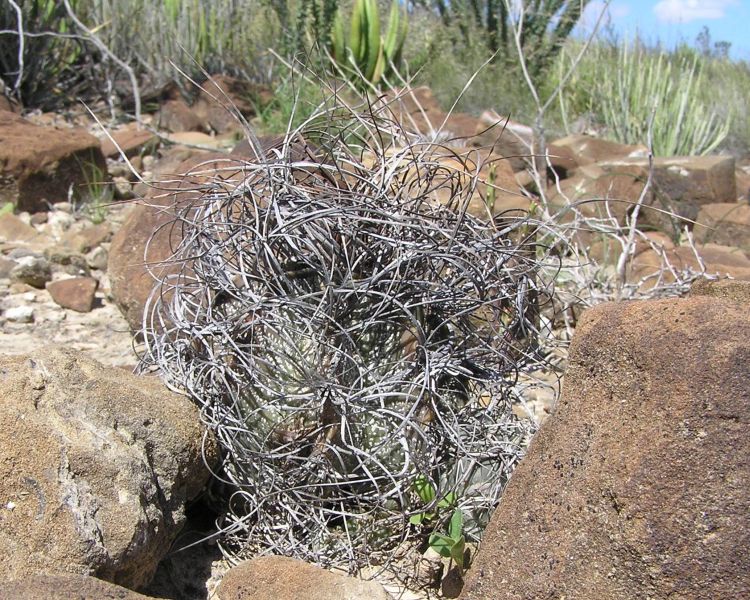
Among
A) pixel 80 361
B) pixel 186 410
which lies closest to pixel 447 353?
pixel 186 410

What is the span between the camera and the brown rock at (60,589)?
1.35 metres

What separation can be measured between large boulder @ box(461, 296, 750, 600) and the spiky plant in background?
46 centimetres

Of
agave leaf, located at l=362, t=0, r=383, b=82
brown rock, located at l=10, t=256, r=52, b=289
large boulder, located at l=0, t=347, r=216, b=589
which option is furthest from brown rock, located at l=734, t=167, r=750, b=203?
large boulder, located at l=0, t=347, r=216, b=589

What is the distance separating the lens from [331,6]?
841 centimetres

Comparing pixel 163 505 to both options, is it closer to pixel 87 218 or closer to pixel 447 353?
pixel 447 353

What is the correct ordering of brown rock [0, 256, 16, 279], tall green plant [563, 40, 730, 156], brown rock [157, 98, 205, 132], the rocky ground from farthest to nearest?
tall green plant [563, 40, 730, 156]
brown rock [157, 98, 205, 132]
brown rock [0, 256, 16, 279]
the rocky ground

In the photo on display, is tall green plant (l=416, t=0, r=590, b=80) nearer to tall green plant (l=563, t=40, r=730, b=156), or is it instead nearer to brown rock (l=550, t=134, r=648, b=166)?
tall green plant (l=563, t=40, r=730, b=156)

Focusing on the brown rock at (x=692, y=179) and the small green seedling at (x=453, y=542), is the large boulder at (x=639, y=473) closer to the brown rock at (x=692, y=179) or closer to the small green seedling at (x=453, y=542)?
the small green seedling at (x=453, y=542)

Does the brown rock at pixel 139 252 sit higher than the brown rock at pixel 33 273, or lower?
higher

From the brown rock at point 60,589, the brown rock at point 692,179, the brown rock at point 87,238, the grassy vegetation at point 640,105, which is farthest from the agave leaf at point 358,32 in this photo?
the brown rock at point 60,589

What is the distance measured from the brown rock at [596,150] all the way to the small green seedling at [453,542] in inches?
189

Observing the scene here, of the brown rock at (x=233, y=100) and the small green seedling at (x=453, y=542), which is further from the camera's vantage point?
the brown rock at (x=233, y=100)

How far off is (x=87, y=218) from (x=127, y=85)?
336 cm

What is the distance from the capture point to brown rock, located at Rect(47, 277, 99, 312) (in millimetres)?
3688
